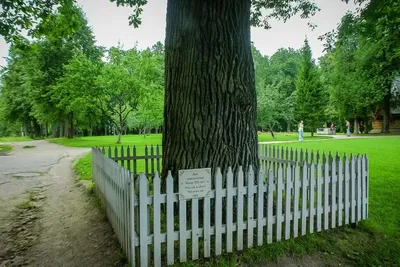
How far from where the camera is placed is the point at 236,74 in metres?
4.04

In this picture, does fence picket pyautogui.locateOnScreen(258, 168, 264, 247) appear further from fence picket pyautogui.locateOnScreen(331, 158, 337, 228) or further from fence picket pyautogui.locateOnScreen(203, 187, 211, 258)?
fence picket pyautogui.locateOnScreen(331, 158, 337, 228)

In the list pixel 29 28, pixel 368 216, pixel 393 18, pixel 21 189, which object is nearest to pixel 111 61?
pixel 29 28

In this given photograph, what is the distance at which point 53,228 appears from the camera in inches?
179

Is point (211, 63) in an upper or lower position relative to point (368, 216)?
upper

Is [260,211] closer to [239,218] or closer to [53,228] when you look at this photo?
[239,218]

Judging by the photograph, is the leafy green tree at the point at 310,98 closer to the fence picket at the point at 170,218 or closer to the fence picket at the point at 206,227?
the fence picket at the point at 206,227

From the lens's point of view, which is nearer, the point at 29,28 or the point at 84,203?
the point at 84,203

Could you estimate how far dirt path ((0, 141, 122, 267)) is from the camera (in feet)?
11.5

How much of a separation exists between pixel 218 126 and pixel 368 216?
357 cm

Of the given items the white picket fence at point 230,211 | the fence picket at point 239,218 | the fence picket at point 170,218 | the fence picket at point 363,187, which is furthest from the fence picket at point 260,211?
the fence picket at point 363,187

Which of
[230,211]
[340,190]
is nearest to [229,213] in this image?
[230,211]

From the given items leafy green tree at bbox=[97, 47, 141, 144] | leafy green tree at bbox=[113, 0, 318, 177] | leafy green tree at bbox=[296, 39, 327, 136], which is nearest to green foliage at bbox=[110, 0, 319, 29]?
leafy green tree at bbox=[113, 0, 318, 177]

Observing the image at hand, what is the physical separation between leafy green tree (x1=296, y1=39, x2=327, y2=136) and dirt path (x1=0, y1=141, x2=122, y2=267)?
1351 inches

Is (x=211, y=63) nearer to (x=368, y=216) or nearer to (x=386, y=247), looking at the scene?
(x=386, y=247)
